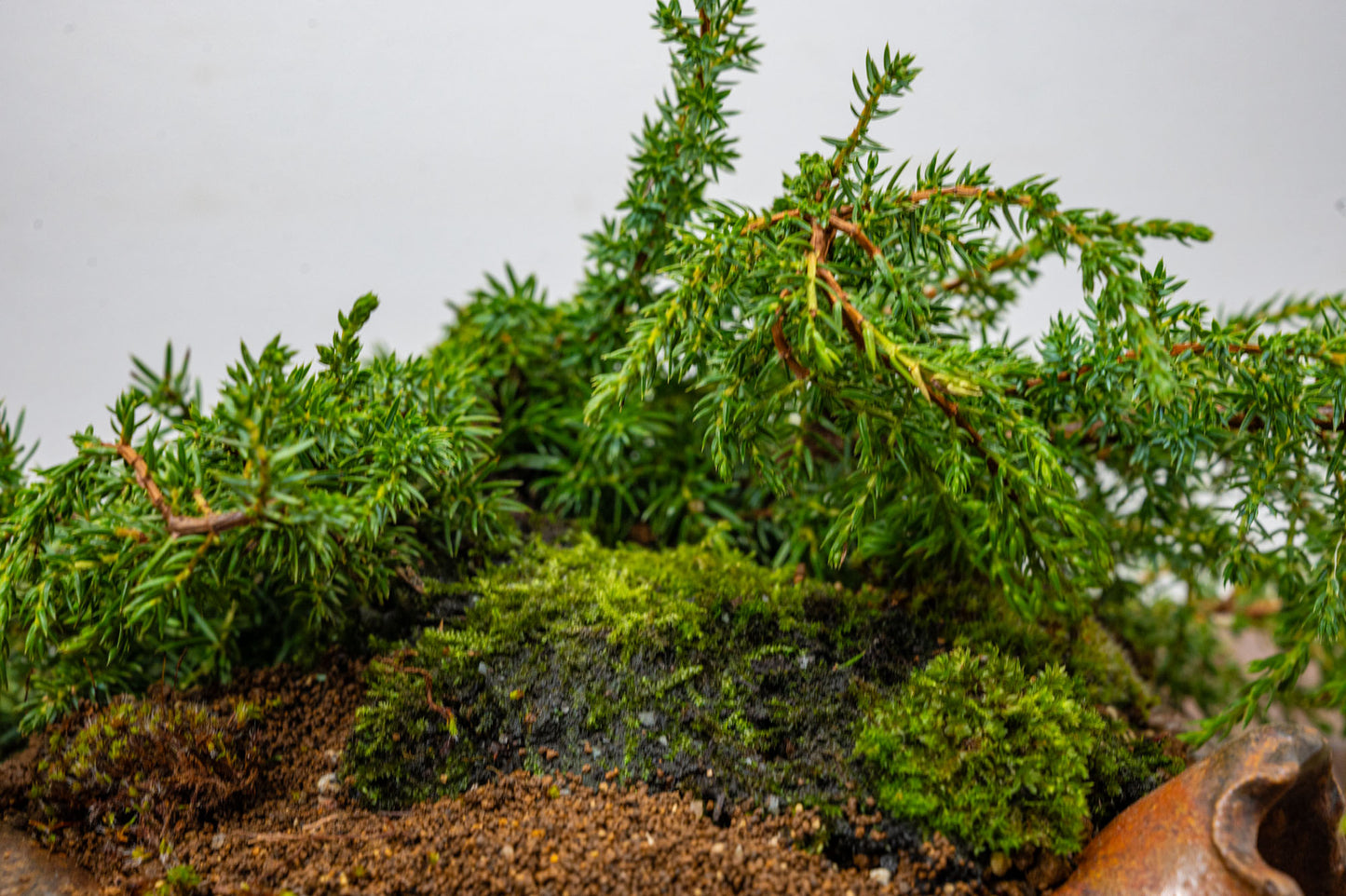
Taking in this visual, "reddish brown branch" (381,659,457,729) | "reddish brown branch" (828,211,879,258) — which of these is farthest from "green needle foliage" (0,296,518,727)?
"reddish brown branch" (828,211,879,258)

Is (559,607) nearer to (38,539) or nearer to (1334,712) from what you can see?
(38,539)

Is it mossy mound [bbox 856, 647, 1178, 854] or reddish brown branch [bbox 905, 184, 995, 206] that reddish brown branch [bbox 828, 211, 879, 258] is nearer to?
reddish brown branch [bbox 905, 184, 995, 206]

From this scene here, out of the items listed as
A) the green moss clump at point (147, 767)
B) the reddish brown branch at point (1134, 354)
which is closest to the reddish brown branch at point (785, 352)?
the reddish brown branch at point (1134, 354)

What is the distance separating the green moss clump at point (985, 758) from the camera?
1.20 m

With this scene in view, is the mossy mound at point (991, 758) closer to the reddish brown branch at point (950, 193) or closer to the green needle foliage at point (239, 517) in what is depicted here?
the reddish brown branch at point (950, 193)

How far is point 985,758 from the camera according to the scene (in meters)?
1.22

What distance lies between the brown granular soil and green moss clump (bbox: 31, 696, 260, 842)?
0.09 ft

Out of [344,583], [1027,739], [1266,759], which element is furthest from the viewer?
[344,583]

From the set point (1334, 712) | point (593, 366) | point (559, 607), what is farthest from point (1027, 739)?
point (1334, 712)

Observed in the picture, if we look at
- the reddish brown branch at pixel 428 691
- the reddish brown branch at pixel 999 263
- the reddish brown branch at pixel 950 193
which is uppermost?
the reddish brown branch at pixel 999 263

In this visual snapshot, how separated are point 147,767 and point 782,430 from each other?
3.70 feet

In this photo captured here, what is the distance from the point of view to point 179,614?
1517 millimetres

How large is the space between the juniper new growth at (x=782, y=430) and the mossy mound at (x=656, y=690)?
0.48ft

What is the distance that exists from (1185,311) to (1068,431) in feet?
1.27
